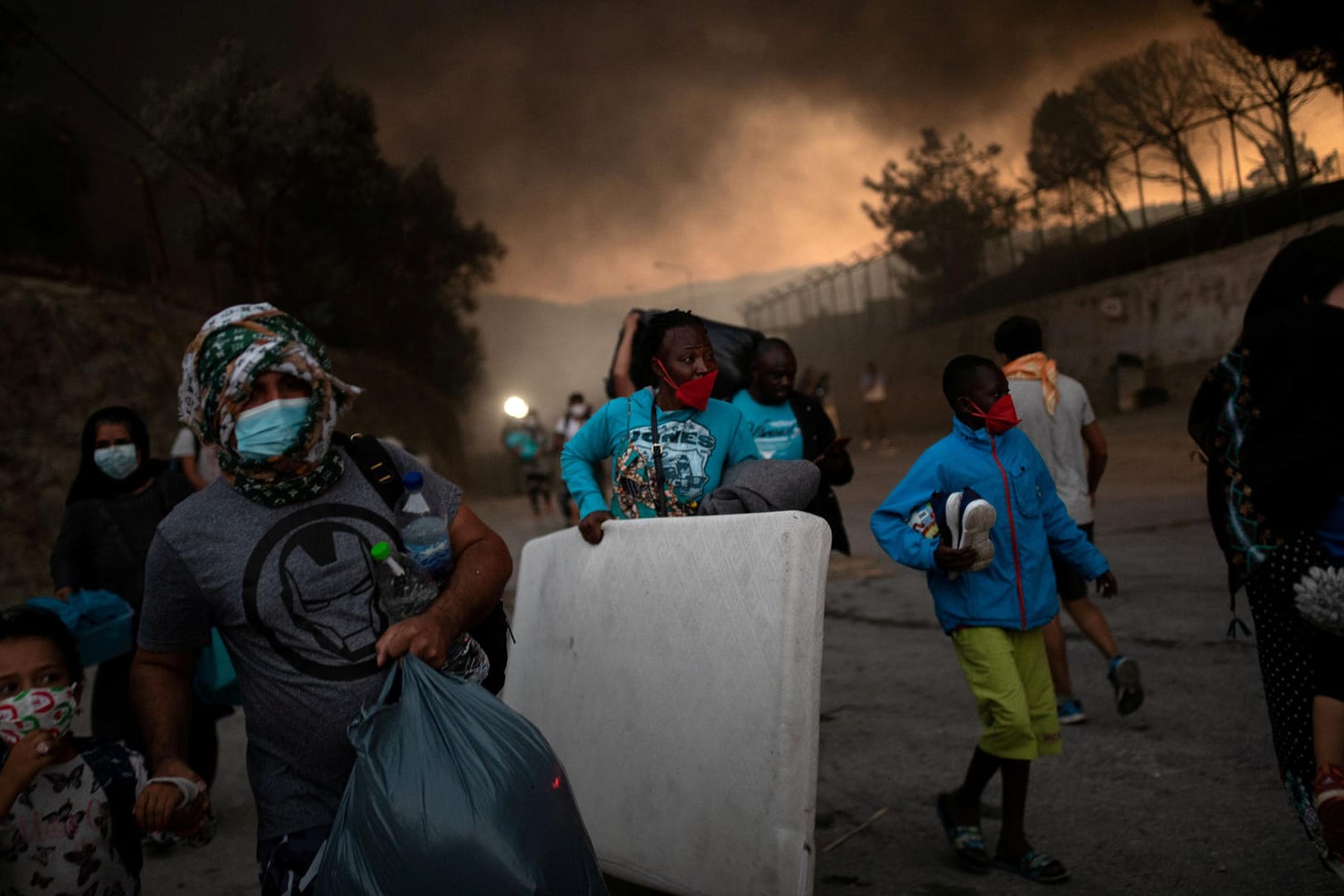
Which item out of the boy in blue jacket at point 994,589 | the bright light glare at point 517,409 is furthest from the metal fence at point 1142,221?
the boy in blue jacket at point 994,589

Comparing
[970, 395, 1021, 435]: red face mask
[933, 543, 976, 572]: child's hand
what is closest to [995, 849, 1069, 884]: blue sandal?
[933, 543, 976, 572]: child's hand

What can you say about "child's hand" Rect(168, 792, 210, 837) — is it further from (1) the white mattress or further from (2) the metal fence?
(2) the metal fence

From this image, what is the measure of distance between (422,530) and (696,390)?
1577mm

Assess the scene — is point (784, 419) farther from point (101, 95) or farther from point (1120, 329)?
point (1120, 329)

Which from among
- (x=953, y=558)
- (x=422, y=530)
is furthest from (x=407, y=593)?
(x=953, y=558)

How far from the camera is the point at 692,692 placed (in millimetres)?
3119

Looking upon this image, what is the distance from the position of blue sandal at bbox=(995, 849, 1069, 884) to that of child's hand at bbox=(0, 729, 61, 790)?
8.94 ft

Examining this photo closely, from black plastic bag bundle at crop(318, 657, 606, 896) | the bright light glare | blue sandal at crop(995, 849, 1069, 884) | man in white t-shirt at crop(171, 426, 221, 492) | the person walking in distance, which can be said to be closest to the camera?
black plastic bag bundle at crop(318, 657, 606, 896)

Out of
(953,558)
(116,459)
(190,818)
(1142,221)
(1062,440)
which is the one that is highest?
(1142,221)

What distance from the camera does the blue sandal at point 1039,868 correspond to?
10.9 feet

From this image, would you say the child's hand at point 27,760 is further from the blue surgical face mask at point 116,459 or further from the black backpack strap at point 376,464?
the blue surgical face mask at point 116,459

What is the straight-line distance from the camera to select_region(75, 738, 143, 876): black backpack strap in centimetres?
267

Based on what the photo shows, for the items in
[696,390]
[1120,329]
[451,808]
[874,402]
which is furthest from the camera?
[874,402]

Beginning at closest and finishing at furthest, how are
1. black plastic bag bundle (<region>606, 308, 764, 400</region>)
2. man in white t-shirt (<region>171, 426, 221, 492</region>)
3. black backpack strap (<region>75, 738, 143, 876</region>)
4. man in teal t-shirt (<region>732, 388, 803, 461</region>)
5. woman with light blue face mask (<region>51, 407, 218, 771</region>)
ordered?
black backpack strap (<region>75, 738, 143, 876</region>) < woman with light blue face mask (<region>51, 407, 218, 771</region>) < man in teal t-shirt (<region>732, 388, 803, 461</region>) < black plastic bag bundle (<region>606, 308, 764, 400</region>) < man in white t-shirt (<region>171, 426, 221, 492</region>)
